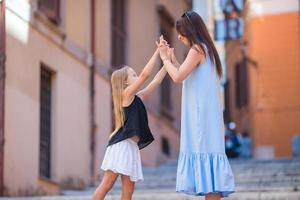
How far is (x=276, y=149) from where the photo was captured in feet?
81.0

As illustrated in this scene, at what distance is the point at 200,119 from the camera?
6516mm

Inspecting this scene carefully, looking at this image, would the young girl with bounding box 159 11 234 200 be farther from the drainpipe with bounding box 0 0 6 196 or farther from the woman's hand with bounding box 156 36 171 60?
the drainpipe with bounding box 0 0 6 196

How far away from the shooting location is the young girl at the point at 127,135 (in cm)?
736

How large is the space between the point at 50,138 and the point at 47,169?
0.52 meters

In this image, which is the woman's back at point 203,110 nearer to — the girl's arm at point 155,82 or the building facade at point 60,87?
the girl's arm at point 155,82

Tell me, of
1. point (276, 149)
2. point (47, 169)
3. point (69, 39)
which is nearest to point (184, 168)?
point (47, 169)

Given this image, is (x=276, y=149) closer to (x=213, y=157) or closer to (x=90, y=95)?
(x=90, y=95)

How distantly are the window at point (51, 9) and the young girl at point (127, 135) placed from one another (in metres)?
6.09

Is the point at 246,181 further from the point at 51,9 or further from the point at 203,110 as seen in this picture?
the point at 203,110

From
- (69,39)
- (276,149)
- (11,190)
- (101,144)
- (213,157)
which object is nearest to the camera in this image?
(213,157)

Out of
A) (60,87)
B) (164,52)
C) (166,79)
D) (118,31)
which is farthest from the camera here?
(166,79)

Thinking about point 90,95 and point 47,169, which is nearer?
point 47,169

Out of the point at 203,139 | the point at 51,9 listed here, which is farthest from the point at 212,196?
the point at 51,9

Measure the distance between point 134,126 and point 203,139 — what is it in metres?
1.11
